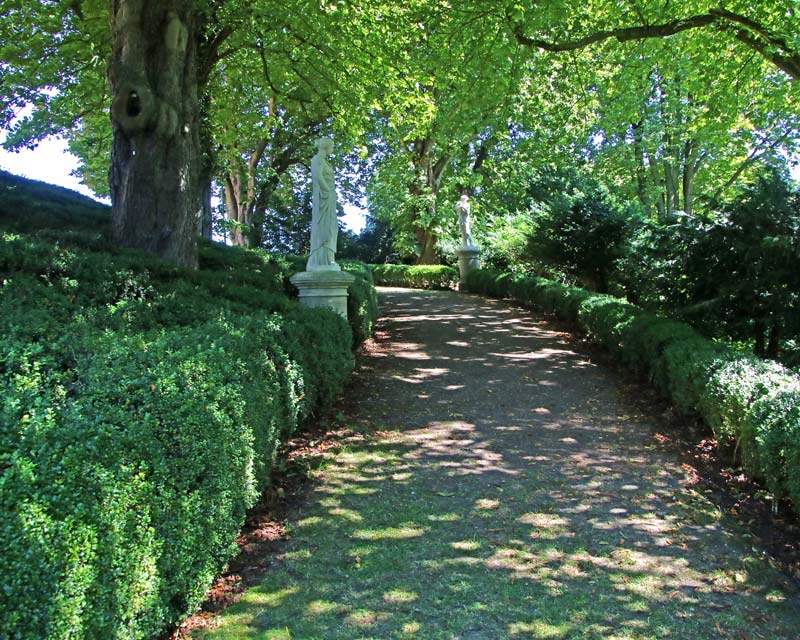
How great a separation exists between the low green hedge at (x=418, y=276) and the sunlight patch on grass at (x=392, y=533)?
18.2 m

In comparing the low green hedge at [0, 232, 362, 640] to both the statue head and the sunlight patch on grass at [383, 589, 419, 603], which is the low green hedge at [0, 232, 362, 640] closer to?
the sunlight patch on grass at [383, 589, 419, 603]

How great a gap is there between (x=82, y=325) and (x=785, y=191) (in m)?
8.01

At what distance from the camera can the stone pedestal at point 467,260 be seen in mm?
20656

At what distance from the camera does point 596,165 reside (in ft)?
72.7

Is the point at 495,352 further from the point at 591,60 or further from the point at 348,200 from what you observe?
the point at 348,200

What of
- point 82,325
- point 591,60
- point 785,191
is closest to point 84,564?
point 82,325

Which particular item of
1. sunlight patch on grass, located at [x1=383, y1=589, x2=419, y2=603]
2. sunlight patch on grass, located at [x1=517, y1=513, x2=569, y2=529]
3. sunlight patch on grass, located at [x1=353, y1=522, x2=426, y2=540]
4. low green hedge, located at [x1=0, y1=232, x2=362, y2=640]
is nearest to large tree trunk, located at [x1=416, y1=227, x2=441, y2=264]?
low green hedge, located at [x1=0, y1=232, x2=362, y2=640]

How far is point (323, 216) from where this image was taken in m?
8.62

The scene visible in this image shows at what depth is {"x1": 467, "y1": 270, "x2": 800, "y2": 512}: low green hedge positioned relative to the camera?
4.30 meters

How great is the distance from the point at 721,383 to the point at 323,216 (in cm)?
562

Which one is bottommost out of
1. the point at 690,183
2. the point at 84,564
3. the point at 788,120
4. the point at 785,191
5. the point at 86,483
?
the point at 84,564

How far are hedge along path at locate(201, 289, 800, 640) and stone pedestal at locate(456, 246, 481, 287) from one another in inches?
539

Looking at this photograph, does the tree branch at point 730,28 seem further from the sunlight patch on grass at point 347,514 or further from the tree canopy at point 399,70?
the sunlight patch on grass at point 347,514

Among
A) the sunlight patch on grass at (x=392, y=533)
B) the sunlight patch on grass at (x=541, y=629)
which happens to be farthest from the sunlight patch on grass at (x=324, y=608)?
the sunlight patch on grass at (x=541, y=629)
